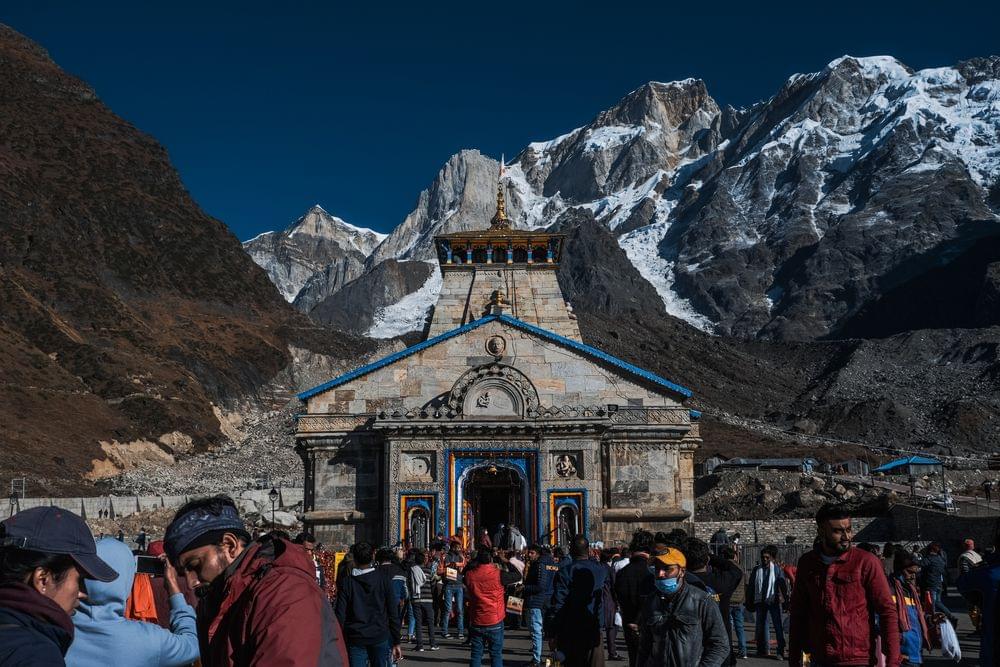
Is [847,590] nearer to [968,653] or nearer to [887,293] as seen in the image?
[968,653]

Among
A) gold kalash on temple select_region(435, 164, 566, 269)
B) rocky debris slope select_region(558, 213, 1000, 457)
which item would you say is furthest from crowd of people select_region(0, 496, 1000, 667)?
rocky debris slope select_region(558, 213, 1000, 457)

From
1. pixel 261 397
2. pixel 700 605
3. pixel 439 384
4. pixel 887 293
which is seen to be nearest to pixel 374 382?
pixel 439 384

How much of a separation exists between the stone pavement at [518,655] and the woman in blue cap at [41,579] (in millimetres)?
10696

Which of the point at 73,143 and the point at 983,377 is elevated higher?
the point at 73,143

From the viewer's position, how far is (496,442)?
1043 inches

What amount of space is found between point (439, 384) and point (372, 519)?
4129mm

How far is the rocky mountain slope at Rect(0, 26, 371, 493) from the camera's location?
235 ft

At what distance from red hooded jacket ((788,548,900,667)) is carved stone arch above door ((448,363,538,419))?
20104 mm

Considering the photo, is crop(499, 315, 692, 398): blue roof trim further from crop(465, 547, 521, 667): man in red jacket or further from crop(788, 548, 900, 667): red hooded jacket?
crop(788, 548, 900, 667): red hooded jacket

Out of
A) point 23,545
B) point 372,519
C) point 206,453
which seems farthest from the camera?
point 206,453

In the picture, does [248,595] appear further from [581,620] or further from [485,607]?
[485,607]

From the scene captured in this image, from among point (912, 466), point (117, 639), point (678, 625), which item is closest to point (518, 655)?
point (678, 625)

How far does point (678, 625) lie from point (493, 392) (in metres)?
20.3

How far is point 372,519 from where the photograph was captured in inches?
1064
